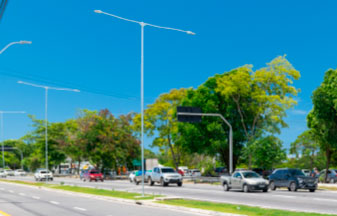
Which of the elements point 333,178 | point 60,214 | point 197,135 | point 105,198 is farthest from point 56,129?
point 60,214

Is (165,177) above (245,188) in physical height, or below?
above

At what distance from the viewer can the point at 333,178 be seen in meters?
58.0

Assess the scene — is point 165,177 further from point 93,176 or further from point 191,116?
point 93,176

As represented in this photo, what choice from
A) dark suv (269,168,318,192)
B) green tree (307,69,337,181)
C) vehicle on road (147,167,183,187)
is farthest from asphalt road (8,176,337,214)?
green tree (307,69,337,181)

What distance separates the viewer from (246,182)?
34.8 metres

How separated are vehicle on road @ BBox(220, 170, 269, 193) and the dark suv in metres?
2.37

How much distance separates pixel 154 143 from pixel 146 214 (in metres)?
64.3

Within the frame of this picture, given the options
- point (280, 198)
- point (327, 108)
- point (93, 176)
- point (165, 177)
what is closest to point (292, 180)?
point (280, 198)

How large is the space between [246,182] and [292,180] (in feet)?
13.1

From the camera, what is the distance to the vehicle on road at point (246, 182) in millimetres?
34656

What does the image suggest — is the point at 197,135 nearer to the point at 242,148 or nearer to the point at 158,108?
the point at 242,148

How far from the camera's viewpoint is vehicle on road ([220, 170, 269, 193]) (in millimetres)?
34656

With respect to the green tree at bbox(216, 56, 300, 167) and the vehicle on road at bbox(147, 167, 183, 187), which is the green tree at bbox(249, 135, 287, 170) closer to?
the green tree at bbox(216, 56, 300, 167)

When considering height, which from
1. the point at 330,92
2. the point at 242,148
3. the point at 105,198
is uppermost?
the point at 330,92
